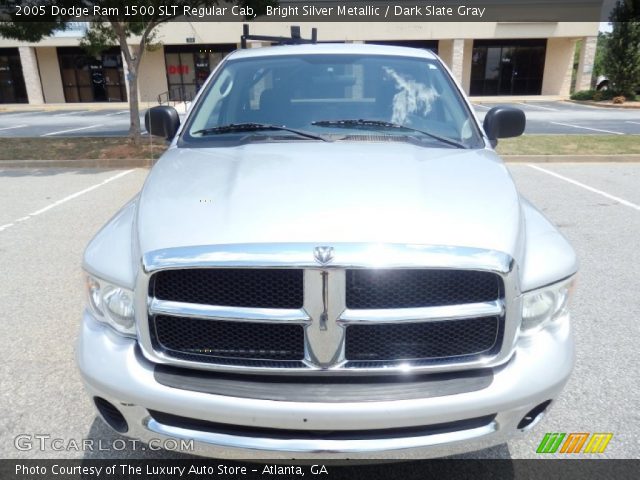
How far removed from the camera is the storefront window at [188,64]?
106 feet

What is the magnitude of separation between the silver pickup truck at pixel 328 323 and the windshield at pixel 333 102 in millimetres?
876

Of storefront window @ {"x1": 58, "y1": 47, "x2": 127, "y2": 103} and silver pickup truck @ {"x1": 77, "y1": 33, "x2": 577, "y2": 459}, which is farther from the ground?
storefront window @ {"x1": 58, "y1": 47, "x2": 127, "y2": 103}

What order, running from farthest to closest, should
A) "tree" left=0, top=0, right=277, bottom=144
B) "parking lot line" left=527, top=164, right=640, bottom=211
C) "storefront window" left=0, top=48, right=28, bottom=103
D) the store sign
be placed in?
"storefront window" left=0, top=48, right=28, bottom=103, the store sign, "tree" left=0, top=0, right=277, bottom=144, "parking lot line" left=527, top=164, right=640, bottom=211

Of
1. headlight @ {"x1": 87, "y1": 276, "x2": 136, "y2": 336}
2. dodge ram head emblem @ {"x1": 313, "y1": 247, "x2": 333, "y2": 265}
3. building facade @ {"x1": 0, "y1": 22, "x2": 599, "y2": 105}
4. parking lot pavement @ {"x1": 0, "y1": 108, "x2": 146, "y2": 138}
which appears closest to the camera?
dodge ram head emblem @ {"x1": 313, "y1": 247, "x2": 333, "y2": 265}

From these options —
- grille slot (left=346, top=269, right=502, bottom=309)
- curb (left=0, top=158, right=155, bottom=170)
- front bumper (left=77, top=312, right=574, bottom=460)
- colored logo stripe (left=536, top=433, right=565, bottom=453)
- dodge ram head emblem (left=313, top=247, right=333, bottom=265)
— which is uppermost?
dodge ram head emblem (left=313, top=247, right=333, bottom=265)

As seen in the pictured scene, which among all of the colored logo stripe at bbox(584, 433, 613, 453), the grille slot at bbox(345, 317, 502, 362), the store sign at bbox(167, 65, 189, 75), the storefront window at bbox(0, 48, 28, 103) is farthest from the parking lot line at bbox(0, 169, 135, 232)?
the storefront window at bbox(0, 48, 28, 103)

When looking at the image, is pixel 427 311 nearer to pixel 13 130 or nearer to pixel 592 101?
pixel 13 130

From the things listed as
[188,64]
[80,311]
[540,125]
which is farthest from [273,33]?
[80,311]

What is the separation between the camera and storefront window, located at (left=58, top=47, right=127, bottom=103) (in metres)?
33.1

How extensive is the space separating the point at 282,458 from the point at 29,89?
38009 mm

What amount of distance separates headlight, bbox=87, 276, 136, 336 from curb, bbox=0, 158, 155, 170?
916 centimetres

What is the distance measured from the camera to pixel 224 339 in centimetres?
181

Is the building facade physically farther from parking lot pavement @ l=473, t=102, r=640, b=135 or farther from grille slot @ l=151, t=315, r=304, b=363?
grille slot @ l=151, t=315, r=304, b=363

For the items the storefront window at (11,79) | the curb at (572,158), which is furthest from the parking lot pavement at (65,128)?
the storefront window at (11,79)
